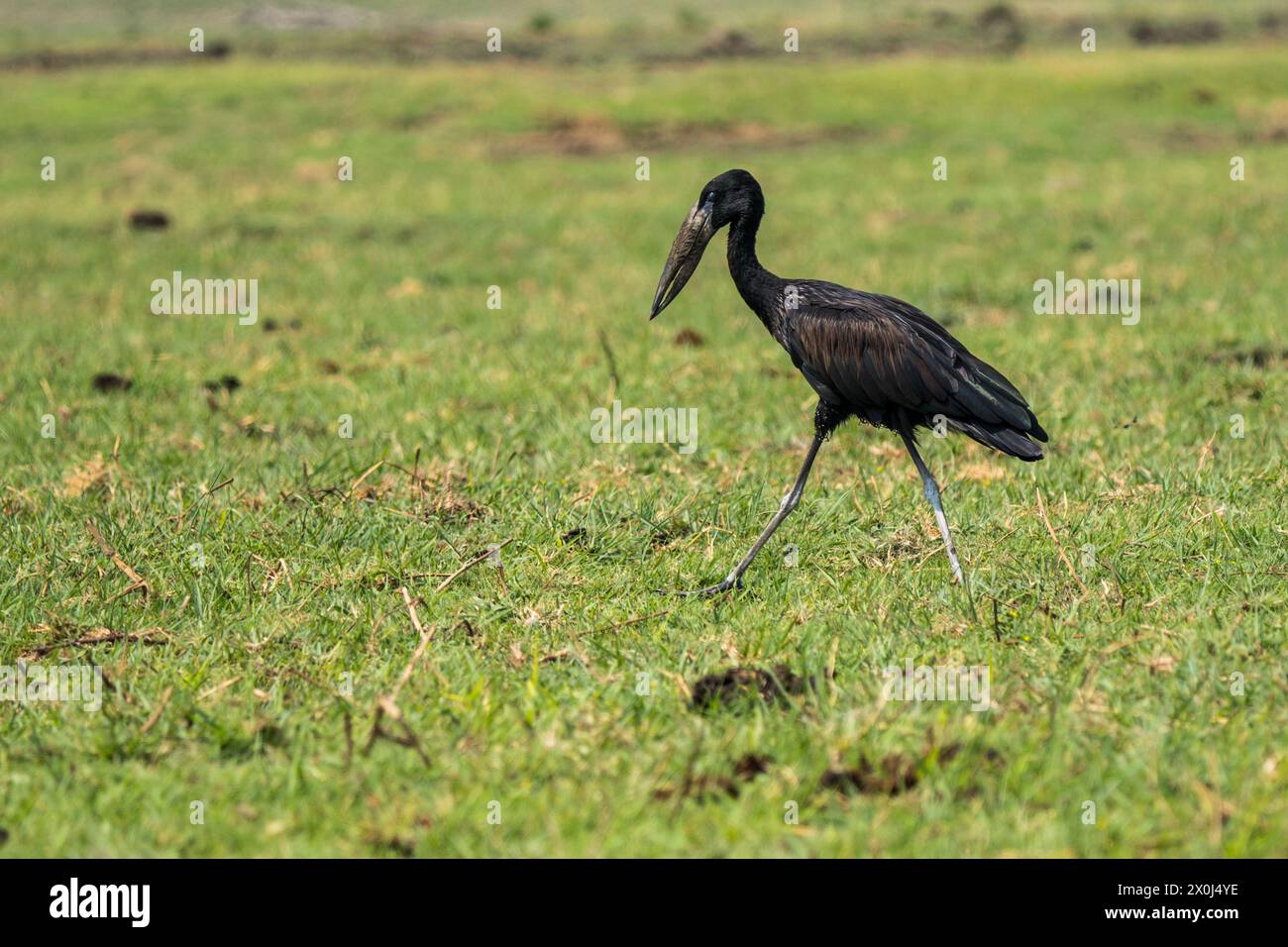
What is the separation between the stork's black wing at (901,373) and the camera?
5.59 m

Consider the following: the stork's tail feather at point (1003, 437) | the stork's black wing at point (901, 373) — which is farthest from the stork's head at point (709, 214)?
the stork's tail feather at point (1003, 437)

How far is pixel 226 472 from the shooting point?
7.22 metres

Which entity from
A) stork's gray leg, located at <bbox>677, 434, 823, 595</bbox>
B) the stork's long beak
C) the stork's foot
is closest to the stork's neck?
the stork's long beak

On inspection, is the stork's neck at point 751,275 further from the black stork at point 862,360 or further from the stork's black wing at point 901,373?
the stork's black wing at point 901,373

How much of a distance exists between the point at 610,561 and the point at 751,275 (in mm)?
1404

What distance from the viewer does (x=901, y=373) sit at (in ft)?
18.5

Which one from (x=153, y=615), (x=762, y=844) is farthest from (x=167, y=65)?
(x=762, y=844)

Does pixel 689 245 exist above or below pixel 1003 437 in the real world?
above

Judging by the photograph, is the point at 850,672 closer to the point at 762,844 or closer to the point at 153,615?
the point at 762,844

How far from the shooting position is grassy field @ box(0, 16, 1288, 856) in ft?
12.7

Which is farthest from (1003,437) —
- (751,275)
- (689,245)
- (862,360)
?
(689,245)

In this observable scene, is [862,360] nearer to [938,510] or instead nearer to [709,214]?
[938,510]

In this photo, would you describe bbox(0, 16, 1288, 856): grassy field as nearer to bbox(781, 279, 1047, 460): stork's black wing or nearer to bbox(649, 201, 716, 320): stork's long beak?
bbox(781, 279, 1047, 460): stork's black wing
